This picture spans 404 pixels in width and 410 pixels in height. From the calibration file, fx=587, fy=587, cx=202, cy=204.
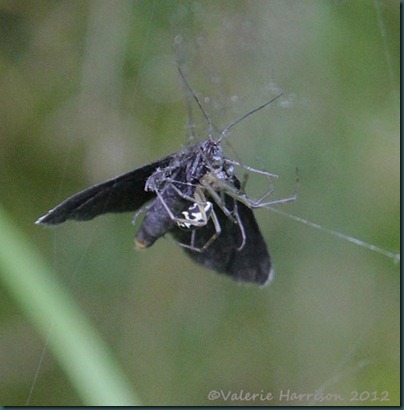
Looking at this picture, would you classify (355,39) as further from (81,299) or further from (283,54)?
(81,299)

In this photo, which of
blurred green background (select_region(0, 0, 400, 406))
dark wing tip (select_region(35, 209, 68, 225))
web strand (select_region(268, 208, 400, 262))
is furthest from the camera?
web strand (select_region(268, 208, 400, 262))

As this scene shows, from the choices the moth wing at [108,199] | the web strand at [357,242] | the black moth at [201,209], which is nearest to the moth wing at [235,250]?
the black moth at [201,209]

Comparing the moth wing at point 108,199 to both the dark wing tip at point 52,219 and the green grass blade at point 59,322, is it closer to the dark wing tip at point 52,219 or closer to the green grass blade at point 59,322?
the dark wing tip at point 52,219

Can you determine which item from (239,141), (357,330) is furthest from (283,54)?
(357,330)

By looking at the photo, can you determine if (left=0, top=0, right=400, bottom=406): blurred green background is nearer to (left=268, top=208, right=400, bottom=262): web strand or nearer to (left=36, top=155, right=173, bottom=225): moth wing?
(left=268, top=208, right=400, bottom=262): web strand

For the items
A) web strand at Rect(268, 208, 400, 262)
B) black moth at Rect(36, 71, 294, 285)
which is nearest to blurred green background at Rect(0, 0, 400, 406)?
web strand at Rect(268, 208, 400, 262)

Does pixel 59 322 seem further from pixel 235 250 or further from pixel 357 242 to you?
pixel 357 242
